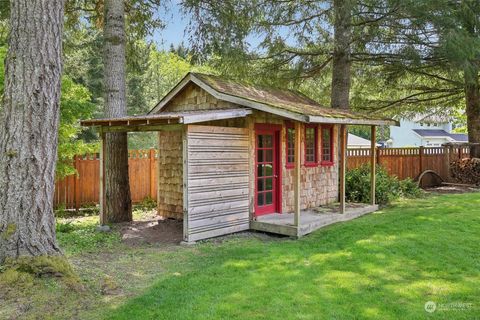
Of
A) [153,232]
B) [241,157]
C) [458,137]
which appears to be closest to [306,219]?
[241,157]

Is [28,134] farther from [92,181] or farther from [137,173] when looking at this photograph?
[137,173]

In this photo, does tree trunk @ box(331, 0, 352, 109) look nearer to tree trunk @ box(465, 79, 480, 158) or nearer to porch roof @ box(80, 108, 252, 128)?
porch roof @ box(80, 108, 252, 128)

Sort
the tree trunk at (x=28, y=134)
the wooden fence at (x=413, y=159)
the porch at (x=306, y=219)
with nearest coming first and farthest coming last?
the tree trunk at (x=28, y=134) < the porch at (x=306, y=219) < the wooden fence at (x=413, y=159)

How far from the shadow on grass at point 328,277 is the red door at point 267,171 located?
138 centimetres

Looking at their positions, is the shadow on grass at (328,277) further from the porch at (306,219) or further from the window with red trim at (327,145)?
the window with red trim at (327,145)

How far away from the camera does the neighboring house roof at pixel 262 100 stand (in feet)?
23.2

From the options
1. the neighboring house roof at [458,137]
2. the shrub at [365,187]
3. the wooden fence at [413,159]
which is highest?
the neighboring house roof at [458,137]

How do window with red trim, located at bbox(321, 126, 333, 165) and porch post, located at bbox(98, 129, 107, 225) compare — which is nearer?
porch post, located at bbox(98, 129, 107, 225)

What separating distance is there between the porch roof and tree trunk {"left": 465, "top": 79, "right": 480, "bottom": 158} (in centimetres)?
1040

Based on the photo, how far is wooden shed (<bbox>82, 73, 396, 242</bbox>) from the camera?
690cm

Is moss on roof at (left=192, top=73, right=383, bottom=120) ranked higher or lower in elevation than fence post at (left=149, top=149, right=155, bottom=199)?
higher

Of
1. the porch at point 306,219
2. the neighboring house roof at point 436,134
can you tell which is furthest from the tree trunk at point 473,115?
the neighboring house roof at point 436,134

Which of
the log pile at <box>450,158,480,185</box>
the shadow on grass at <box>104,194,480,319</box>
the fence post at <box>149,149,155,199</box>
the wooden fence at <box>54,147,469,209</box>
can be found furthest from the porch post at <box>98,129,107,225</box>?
the log pile at <box>450,158,480,185</box>

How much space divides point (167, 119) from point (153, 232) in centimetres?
259
